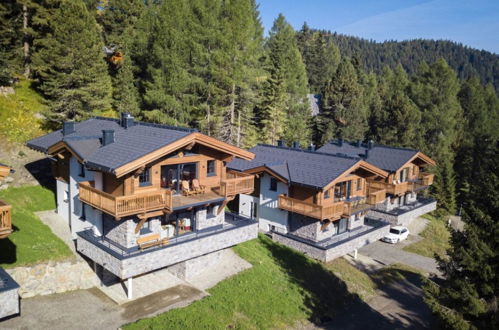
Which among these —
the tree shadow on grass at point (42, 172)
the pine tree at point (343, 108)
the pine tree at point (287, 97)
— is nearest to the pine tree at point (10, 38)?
the tree shadow on grass at point (42, 172)

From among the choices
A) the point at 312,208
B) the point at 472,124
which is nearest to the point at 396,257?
the point at 312,208

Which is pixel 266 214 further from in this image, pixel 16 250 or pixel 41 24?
pixel 41 24

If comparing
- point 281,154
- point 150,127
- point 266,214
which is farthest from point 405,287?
point 150,127

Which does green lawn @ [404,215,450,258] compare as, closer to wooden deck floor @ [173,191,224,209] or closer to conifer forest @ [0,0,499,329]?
conifer forest @ [0,0,499,329]

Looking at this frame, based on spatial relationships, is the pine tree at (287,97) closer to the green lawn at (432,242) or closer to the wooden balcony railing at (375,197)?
the wooden balcony railing at (375,197)

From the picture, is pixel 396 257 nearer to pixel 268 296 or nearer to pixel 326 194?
pixel 326 194

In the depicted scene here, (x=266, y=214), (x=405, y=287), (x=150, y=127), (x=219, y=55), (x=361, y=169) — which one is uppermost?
(x=219, y=55)
